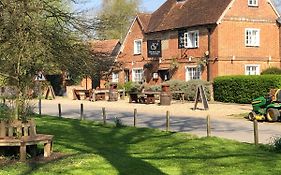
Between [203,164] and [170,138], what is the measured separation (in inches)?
184

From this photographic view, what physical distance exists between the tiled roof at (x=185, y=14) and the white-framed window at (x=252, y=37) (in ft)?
10.1

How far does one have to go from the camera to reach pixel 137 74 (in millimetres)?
47250

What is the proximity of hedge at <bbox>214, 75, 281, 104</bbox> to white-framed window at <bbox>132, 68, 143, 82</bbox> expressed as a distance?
11.3 m

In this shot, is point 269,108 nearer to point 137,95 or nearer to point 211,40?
point 137,95

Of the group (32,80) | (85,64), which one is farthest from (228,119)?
(32,80)

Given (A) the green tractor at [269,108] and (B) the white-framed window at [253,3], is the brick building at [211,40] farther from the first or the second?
(A) the green tractor at [269,108]

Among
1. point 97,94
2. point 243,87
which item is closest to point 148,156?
point 243,87

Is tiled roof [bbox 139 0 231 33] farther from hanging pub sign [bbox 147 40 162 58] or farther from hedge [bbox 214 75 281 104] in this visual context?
hedge [bbox 214 75 281 104]

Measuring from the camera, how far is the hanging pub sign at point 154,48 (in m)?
44.1

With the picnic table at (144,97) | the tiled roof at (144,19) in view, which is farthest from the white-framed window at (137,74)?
the picnic table at (144,97)

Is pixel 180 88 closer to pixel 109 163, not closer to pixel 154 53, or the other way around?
pixel 154 53

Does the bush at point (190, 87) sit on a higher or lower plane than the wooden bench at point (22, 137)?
higher

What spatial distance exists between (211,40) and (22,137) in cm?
2862

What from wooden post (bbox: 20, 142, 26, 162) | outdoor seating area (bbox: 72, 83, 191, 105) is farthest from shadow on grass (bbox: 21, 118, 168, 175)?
outdoor seating area (bbox: 72, 83, 191, 105)
